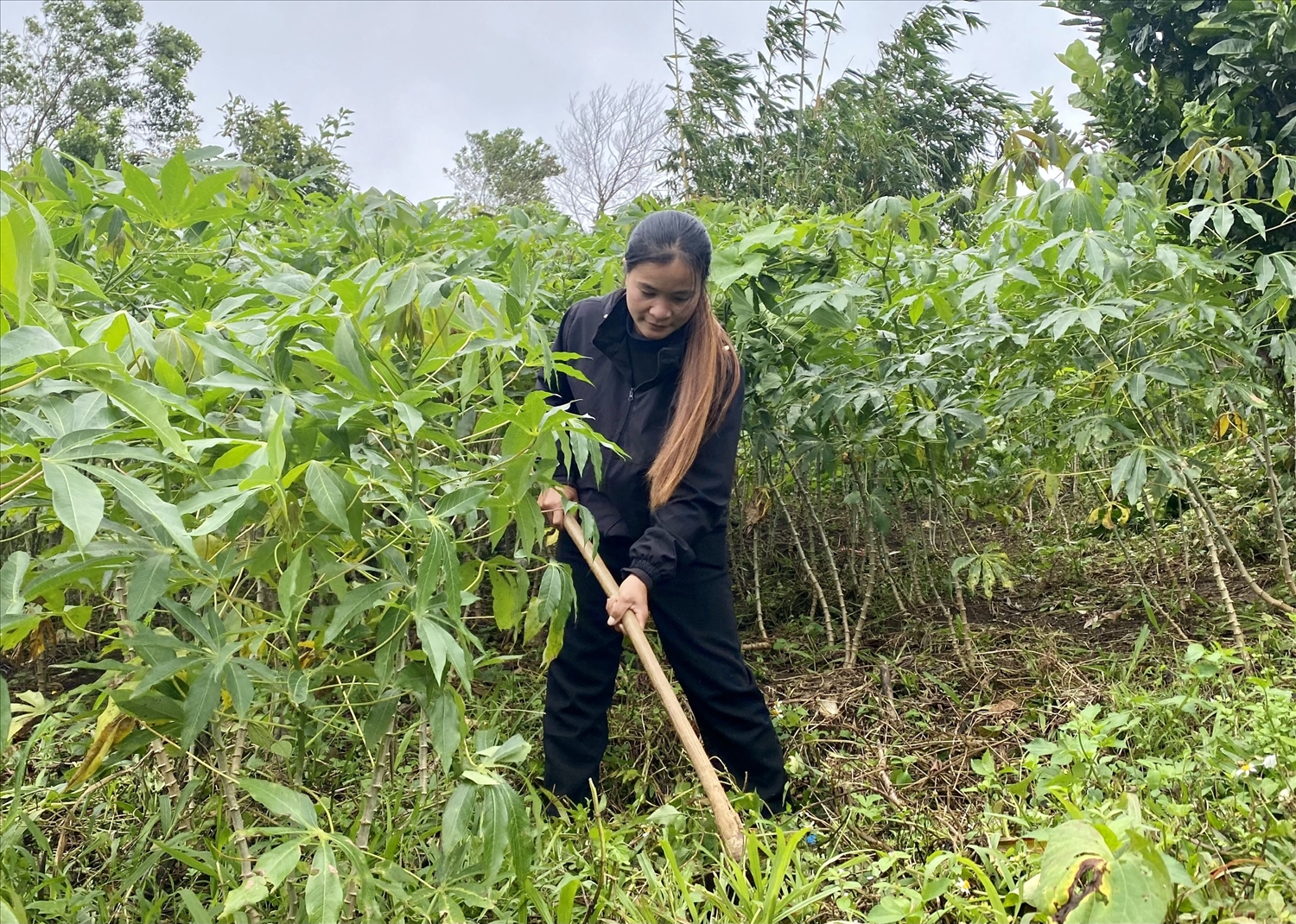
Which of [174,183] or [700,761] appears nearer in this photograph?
[174,183]

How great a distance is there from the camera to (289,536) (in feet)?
3.86

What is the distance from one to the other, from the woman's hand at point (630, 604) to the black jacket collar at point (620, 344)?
51 centimetres

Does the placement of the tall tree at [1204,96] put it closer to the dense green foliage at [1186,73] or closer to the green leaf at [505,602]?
the dense green foliage at [1186,73]

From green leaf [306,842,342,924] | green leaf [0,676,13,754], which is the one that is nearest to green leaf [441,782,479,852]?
green leaf [306,842,342,924]

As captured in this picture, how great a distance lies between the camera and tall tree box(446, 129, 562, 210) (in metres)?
21.4

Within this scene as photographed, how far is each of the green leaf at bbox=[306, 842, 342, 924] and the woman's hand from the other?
2.82 feet

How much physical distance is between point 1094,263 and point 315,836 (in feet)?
6.02

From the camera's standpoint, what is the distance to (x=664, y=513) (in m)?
2.09

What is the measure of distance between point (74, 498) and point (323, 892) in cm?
59

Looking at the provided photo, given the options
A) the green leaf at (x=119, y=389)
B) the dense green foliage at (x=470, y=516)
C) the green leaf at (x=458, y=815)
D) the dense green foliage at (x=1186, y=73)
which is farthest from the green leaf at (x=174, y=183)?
the dense green foliage at (x=1186, y=73)

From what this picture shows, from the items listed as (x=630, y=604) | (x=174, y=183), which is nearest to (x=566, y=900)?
(x=630, y=604)

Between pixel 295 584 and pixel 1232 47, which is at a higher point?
pixel 1232 47

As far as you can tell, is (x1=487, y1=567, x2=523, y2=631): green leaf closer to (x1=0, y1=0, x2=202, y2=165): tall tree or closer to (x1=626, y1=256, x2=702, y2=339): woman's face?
(x1=626, y1=256, x2=702, y2=339): woman's face

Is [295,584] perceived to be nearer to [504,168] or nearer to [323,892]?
[323,892]
